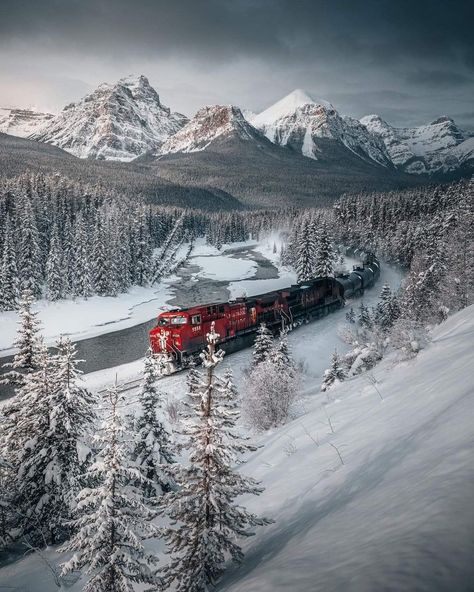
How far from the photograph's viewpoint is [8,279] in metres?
56.6

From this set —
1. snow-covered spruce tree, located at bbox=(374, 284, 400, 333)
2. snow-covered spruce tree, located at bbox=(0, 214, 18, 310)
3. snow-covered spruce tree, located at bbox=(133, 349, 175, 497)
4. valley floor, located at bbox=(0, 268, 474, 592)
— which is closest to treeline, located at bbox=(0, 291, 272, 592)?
valley floor, located at bbox=(0, 268, 474, 592)

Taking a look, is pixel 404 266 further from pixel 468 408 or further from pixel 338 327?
pixel 468 408

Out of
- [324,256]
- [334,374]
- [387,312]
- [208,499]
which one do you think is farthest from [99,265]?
[208,499]

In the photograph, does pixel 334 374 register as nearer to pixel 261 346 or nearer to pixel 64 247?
pixel 261 346

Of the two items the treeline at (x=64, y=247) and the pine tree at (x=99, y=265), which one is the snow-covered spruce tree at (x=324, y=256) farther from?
the pine tree at (x=99, y=265)

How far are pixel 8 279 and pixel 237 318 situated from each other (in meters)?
39.1

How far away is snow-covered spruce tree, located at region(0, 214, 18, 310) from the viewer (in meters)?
55.7

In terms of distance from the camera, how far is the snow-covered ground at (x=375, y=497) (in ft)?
12.1

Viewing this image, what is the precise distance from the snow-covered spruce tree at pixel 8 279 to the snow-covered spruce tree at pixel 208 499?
58827 mm

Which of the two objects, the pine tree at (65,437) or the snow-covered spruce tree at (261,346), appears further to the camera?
the snow-covered spruce tree at (261,346)

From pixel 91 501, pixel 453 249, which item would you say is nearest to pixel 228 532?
pixel 91 501

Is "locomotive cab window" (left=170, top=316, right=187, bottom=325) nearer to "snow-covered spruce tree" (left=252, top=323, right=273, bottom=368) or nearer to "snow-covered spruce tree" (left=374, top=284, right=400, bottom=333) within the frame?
"snow-covered spruce tree" (left=252, top=323, right=273, bottom=368)

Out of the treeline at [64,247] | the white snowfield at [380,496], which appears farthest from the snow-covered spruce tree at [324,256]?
the white snowfield at [380,496]

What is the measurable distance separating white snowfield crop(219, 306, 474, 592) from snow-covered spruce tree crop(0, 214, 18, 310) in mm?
55880
